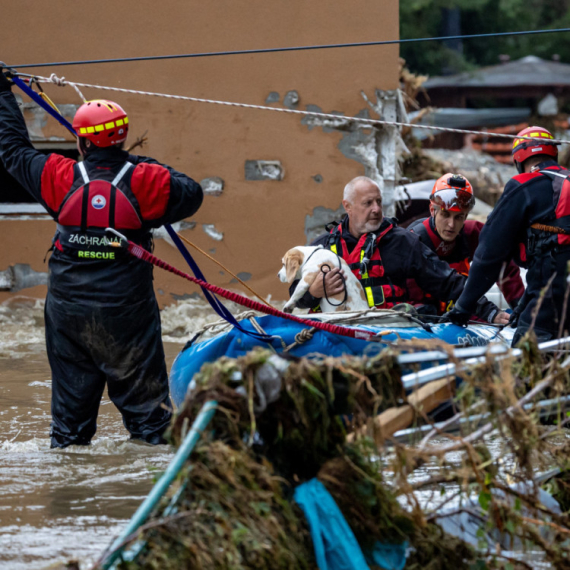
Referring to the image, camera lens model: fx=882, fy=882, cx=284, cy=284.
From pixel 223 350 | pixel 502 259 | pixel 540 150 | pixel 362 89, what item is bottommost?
pixel 223 350

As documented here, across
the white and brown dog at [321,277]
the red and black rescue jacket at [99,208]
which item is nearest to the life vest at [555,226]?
the white and brown dog at [321,277]

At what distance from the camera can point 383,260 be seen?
572cm

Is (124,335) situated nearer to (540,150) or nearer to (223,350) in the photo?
(223,350)

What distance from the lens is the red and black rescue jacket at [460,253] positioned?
5.99m

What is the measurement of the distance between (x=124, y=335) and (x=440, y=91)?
28682mm

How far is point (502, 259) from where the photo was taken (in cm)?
495

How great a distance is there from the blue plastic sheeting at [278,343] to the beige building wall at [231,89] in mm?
4261

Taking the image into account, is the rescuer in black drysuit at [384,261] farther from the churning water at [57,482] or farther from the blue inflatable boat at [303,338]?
the churning water at [57,482]

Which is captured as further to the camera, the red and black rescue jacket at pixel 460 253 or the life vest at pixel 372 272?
the red and black rescue jacket at pixel 460 253

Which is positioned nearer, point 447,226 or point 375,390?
point 375,390

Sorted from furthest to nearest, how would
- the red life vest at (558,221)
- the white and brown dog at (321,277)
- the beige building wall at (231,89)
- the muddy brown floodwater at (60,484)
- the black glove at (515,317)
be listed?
1. the beige building wall at (231,89)
2. the white and brown dog at (321,277)
3. the black glove at (515,317)
4. the red life vest at (558,221)
5. the muddy brown floodwater at (60,484)

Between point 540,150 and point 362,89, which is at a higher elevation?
point 362,89

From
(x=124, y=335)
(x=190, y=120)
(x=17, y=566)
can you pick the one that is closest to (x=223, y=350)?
(x=124, y=335)

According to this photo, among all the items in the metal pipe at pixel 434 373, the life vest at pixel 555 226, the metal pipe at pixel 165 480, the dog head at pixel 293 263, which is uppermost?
the life vest at pixel 555 226
